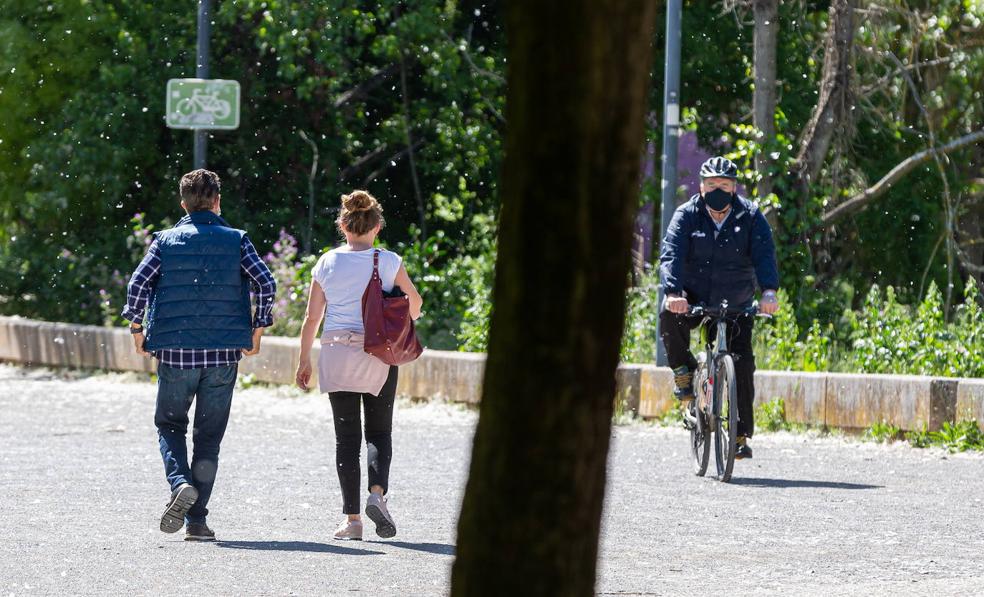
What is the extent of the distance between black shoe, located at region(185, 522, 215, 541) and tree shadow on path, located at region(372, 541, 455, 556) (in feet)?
2.47

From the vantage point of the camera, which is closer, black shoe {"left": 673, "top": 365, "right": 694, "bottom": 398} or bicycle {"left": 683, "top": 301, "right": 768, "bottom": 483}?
bicycle {"left": 683, "top": 301, "right": 768, "bottom": 483}

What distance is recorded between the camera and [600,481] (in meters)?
3.36

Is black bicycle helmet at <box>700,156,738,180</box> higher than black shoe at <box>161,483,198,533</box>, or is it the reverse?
black bicycle helmet at <box>700,156,738,180</box>

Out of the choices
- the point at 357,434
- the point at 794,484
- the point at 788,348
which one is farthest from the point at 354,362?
the point at 788,348

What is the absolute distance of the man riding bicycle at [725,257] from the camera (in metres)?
10.9

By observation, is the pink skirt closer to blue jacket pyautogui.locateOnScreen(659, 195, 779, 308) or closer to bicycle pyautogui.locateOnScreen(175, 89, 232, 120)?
blue jacket pyautogui.locateOnScreen(659, 195, 779, 308)

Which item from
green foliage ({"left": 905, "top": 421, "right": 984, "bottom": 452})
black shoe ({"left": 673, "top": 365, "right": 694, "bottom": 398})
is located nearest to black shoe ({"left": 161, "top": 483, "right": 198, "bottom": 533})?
black shoe ({"left": 673, "top": 365, "right": 694, "bottom": 398})

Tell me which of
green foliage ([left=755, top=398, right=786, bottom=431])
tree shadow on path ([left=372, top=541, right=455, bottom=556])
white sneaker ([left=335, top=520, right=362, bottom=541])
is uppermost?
green foliage ([left=755, top=398, right=786, bottom=431])

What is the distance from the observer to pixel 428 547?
7.93 meters

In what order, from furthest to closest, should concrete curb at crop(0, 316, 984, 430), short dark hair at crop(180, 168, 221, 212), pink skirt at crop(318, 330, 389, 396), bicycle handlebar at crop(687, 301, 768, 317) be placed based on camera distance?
concrete curb at crop(0, 316, 984, 430) < bicycle handlebar at crop(687, 301, 768, 317) < short dark hair at crop(180, 168, 221, 212) < pink skirt at crop(318, 330, 389, 396)

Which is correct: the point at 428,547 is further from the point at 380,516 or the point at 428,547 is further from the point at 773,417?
the point at 773,417

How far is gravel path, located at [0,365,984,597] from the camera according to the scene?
23.1 feet

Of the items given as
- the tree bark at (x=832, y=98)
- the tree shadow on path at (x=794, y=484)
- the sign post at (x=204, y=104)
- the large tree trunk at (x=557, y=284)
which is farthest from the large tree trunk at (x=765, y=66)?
the large tree trunk at (x=557, y=284)

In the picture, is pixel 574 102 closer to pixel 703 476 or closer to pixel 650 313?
pixel 703 476
